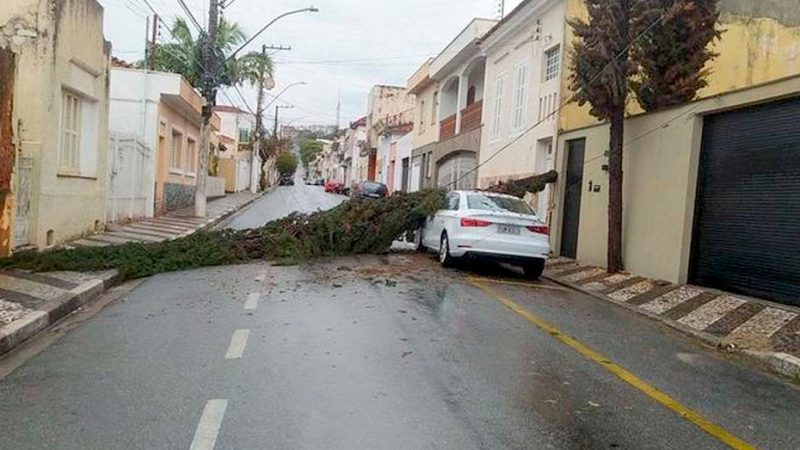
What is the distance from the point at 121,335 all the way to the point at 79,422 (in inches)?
104

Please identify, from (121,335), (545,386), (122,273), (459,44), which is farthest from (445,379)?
(459,44)

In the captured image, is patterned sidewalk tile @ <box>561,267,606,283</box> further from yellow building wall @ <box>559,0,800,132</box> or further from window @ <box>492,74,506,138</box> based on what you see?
window @ <box>492,74,506,138</box>

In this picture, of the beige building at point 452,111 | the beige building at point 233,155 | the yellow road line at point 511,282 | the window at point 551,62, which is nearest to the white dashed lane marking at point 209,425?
the yellow road line at point 511,282

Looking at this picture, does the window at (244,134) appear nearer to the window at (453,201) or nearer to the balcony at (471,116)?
the balcony at (471,116)

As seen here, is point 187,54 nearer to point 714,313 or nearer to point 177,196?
point 177,196

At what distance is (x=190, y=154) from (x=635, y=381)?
2705cm

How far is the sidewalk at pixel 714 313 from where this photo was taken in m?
7.85

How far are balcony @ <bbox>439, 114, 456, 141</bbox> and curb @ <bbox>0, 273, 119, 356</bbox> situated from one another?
22.4 metres

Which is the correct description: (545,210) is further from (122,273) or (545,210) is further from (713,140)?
(122,273)

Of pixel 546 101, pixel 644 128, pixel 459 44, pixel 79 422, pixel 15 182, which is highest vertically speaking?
pixel 459 44

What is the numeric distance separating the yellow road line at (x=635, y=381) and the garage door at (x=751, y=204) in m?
3.93

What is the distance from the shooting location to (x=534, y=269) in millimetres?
13125

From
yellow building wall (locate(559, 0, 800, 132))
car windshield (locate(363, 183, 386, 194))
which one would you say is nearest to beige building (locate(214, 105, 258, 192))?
car windshield (locate(363, 183, 386, 194))

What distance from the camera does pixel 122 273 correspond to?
1094 centimetres
